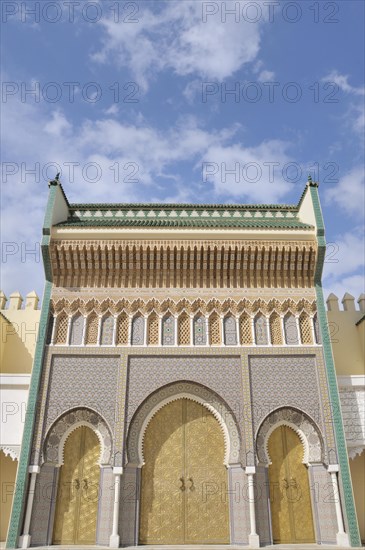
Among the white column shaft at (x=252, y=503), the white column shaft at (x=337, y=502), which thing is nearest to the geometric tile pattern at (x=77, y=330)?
the white column shaft at (x=252, y=503)

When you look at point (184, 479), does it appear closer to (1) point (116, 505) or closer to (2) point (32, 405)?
(1) point (116, 505)

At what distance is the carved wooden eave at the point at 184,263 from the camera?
29.1 feet

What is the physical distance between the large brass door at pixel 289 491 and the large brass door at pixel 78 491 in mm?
3137

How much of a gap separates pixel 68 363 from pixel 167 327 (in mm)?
2043

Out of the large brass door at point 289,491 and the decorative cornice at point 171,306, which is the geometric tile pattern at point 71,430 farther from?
the large brass door at point 289,491

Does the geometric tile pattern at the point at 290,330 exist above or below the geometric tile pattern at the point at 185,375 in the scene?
above

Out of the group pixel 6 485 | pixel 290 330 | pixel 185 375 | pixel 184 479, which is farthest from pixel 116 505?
pixel 290 330

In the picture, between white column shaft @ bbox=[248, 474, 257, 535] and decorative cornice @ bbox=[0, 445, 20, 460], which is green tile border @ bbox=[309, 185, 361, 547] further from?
decorative cornice @ bbox=[0, 445, 20, 460]

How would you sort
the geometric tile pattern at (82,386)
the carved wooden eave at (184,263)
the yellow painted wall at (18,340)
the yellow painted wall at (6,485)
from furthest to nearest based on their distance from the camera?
the yellow painted wall at (18,340), the carved wooden eave at (184,263), the yellow painted wall at (6,485), the geometric tile pattern at (82,386)

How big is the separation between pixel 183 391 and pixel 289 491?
254 cm

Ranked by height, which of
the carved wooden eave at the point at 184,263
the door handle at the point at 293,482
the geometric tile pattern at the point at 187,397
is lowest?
the door handle at the point at 293,482

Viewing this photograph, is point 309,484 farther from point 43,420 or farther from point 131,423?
point 43,420

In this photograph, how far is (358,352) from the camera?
10.0 metres

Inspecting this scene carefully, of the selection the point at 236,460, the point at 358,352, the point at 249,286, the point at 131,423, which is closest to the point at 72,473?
the point at 131,423
